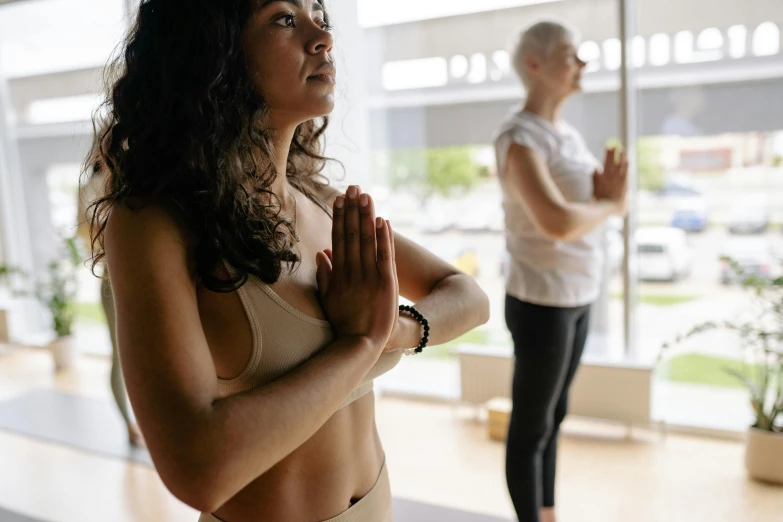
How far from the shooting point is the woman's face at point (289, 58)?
1.03 meters

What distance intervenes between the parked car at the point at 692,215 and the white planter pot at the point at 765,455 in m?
1.12

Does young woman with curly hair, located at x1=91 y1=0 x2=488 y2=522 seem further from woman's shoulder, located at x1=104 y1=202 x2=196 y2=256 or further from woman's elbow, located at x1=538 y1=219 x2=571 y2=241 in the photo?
woman's elbow, located at x1=538 y1=219 x2=571 y2=241

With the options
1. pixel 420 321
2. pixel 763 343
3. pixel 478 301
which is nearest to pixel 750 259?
pixel 763 343

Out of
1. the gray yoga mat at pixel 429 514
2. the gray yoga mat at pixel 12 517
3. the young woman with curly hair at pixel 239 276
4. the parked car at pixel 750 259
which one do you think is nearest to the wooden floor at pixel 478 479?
the gray yoga mat at pixel 12 517

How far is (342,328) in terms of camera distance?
3.35 ft

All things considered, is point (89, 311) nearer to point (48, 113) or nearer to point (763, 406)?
point (48, 113)

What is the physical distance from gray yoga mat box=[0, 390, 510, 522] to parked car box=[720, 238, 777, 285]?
2.09 metres

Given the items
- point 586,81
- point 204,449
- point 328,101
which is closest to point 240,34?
point 328,101

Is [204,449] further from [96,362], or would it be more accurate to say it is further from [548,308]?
[96,362]

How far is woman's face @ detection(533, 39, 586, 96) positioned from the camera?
2.30m

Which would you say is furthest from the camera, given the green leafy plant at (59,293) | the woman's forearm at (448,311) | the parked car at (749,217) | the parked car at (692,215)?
the green leafy plant at (59,293)

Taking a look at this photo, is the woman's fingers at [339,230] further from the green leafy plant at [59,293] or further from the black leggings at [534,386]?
the green leafy plant at [59,293]

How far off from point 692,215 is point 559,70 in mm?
1787

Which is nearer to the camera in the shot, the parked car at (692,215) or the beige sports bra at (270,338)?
the beige sports bra at (270,338)
